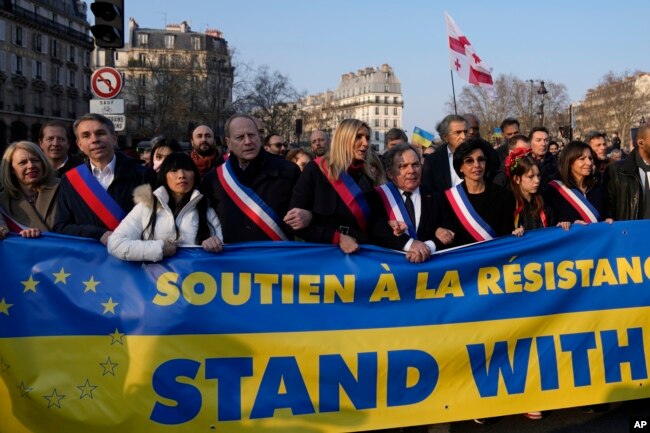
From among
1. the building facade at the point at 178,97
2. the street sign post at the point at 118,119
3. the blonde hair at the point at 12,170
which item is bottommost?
the blonde hair at the point at 12,170

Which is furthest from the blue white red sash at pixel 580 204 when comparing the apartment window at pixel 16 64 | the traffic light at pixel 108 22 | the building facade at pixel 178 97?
the apartment window at pixel 16 64

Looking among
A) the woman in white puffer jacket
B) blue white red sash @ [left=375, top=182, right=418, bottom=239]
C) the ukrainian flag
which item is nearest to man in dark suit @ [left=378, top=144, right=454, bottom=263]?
blue white red sash @ [left=375, top=182, right=418, bottom=239]

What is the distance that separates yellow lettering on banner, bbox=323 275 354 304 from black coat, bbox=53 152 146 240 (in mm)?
1433

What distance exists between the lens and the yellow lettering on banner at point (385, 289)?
471 cm

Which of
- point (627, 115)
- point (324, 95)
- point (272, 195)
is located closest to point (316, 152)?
point (272, 195)

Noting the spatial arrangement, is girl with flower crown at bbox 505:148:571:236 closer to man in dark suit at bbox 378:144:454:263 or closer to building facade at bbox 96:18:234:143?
man in dark suit at bbox 378:144:454:263

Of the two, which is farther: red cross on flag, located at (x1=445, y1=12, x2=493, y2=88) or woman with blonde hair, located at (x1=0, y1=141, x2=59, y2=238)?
red cross on flag, located at (x1=445, y1=12, x2=493, y2=88)

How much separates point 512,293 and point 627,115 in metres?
98.3

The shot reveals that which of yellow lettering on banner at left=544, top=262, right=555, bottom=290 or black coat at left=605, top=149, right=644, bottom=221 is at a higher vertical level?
black coat at left=605, top=149, right=644, bottom=221

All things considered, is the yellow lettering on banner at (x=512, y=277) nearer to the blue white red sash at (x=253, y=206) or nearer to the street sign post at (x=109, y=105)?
the blue white red sash at (x=253, y=206)

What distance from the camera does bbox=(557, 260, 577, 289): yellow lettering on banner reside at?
4996 millimetres

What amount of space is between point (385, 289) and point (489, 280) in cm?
73

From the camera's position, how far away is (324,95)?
611ft

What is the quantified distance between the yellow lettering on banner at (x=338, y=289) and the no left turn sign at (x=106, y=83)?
19.2ft
